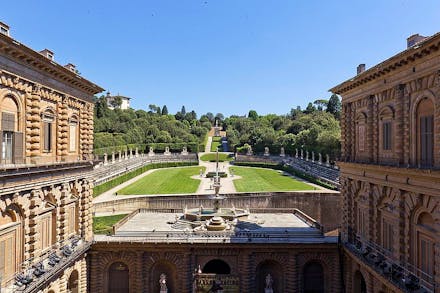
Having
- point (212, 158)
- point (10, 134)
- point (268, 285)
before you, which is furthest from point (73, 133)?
point (212, 158)

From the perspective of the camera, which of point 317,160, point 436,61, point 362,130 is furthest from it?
point 317,160

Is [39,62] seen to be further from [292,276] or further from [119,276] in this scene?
[292,276]

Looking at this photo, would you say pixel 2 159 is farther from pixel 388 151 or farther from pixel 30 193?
pixel 388 151

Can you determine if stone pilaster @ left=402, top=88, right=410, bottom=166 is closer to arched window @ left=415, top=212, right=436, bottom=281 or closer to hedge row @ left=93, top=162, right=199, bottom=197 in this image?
arched window @ left=415, top=212, right=436, bottom=281

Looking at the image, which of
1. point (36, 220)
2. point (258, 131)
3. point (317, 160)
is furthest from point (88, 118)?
point (258, 131)

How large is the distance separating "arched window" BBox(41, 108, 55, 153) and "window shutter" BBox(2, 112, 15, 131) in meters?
2.62

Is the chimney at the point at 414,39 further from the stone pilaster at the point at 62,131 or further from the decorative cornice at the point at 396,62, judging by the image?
the stone pilaster at the point at 62,131

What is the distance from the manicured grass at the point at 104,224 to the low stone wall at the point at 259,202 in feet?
19.7

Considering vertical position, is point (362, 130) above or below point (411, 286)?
above

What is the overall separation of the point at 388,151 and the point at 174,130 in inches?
4703

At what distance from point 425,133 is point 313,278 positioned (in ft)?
44.7

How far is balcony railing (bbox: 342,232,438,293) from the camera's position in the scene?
1657cm

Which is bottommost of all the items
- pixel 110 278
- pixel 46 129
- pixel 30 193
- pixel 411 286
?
pixel 110 278

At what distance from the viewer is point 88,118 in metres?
26.7
